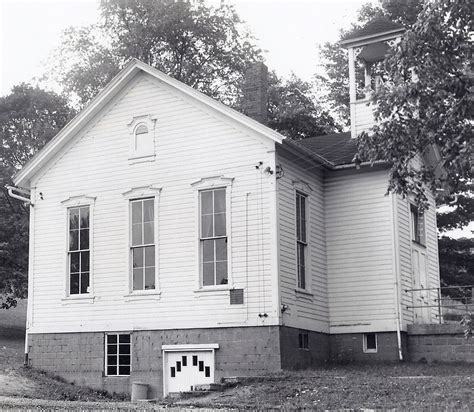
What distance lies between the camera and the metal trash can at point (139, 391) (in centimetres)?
2111

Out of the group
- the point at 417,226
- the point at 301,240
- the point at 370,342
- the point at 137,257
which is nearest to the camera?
the point at 301,240

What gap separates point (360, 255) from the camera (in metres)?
22.8

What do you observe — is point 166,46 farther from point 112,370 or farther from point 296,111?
point 112,370

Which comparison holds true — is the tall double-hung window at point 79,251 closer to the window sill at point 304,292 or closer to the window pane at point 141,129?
the window pane at point 141,129

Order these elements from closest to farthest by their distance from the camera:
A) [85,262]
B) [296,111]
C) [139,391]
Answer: [139,391] → [85,262] → [296,111]

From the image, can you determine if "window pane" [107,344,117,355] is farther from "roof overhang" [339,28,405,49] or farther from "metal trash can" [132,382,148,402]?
"roof overhang" [339,28,405,49]

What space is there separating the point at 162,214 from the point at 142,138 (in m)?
2.39

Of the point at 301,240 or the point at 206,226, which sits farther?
the point at 301,240

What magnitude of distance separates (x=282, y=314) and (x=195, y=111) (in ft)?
19.6

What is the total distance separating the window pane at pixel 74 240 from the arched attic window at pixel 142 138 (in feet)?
9.04

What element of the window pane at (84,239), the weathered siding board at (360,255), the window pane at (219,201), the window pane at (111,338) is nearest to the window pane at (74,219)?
the window pane at (84,239)

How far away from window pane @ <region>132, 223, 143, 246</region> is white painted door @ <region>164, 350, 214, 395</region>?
3.15m

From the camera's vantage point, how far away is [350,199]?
23203 mm

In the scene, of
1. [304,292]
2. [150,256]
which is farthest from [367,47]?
[150,256]
